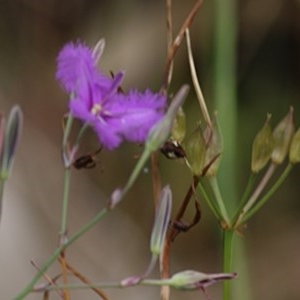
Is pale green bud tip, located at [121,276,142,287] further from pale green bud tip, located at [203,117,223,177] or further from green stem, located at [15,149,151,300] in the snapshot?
pale green bud tip, located at [203,117,223,177]

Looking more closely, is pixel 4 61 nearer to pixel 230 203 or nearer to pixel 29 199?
pixel 29 199

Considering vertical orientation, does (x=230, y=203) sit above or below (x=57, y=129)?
below

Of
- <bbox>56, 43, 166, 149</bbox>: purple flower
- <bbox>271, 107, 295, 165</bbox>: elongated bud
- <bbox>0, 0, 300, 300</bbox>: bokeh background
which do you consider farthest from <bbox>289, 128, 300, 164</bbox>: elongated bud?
<bbox>0, 0, 300, 300</bbox>: bokeh background

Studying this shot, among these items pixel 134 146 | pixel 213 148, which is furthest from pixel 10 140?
pixel 134 146

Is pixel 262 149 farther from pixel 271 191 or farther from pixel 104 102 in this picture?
pixel 104 102

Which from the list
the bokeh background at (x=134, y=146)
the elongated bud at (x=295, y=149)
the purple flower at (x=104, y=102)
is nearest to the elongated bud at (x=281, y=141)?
the elongated bud at (x=295, y=149)

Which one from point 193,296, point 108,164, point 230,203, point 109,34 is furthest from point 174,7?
point 230,203

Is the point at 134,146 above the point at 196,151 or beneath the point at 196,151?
above
